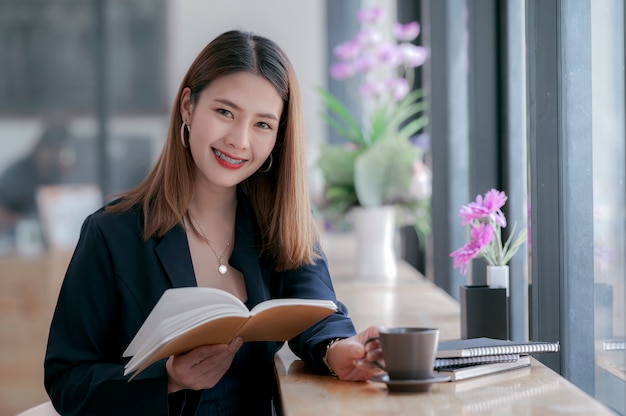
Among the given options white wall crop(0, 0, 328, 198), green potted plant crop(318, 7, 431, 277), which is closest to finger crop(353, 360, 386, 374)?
green potted plant crop(318, 7, 431, 277)

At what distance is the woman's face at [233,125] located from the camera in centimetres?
161

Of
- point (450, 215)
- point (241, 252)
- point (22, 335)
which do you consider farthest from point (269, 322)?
point (22, 335)

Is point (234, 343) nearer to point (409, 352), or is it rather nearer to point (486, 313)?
point (409, 352)

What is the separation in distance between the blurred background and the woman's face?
1.55 feet

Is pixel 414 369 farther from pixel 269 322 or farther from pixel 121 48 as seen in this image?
pixel 121 48

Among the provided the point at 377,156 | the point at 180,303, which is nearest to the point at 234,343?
the point at 180,303

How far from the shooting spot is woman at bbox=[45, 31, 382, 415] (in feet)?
4.69

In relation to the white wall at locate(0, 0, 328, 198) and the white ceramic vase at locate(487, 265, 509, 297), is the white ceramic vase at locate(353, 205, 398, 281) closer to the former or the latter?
the white ceramic vase at locate(487, 265, 509, 297)

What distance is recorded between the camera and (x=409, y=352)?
119 centimetres

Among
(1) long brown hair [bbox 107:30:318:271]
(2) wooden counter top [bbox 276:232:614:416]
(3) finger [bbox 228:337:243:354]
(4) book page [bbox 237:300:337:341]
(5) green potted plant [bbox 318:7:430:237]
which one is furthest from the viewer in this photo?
(5) green potted plant [bbox 318:7:430:237]

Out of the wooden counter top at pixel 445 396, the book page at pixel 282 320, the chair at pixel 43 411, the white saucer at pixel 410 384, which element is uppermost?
the book page at pixel 282 320

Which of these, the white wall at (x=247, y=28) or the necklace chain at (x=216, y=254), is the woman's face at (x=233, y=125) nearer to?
the necklace chain at (x=216, y=254)

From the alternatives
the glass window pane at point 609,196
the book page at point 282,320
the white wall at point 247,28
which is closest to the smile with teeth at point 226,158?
the book page at point 282,320

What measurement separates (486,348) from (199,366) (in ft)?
1.42
